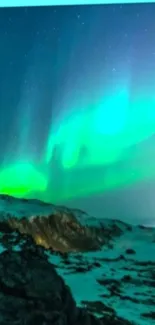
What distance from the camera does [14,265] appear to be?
13320 mm

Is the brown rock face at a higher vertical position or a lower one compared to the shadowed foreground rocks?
higher

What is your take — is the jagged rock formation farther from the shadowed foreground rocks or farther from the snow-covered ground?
the shadowed foreground rocks

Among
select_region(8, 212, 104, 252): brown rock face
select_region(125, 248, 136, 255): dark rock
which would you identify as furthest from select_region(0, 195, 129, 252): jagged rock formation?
select_region(125, 248, 136, 255): dark rock

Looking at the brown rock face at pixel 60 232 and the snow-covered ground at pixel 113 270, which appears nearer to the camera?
the snow-covered ground at pixel 113 270

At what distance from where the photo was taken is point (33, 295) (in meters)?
12.5

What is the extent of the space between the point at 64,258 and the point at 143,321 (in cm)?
1558

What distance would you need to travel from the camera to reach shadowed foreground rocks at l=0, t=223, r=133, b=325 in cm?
1164

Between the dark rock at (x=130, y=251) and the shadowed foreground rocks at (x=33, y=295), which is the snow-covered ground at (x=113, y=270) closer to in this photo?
the dark rock at (x=130, y=251)

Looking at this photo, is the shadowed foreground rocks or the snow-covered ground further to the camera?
the snow-covered ground

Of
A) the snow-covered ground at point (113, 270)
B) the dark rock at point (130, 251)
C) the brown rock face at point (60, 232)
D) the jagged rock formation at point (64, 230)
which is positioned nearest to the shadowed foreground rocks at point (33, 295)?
the snow-covered ground at point (113, 270)

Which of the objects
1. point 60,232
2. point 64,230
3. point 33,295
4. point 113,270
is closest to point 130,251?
point 64,230

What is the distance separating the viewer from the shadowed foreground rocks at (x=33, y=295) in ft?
38.2

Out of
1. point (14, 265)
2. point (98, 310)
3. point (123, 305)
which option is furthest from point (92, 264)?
point (14, 265)

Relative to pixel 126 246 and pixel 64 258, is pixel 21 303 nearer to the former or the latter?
pixel 64 258
